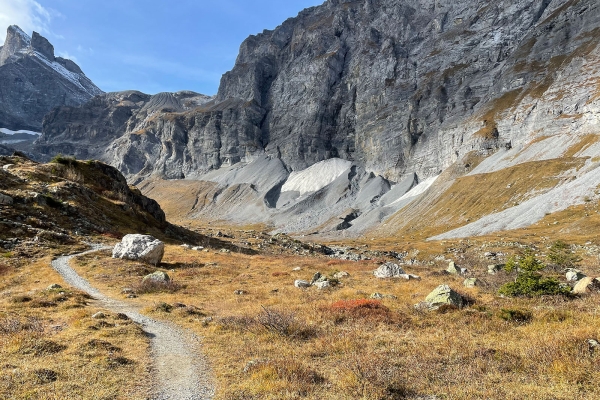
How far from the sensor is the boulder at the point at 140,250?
30.8m

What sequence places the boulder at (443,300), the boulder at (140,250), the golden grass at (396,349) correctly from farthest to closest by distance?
the boulder at (140,250) → the boulder at (443,300) → the golden grass at (396,349)

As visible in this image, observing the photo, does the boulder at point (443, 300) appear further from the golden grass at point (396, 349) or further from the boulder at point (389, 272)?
the boulder at point (389, 272)

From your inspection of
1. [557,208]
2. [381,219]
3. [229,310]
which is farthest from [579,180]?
[229,310]

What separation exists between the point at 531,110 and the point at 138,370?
180 m

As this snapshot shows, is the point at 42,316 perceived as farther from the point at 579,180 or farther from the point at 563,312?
the point at 579,180

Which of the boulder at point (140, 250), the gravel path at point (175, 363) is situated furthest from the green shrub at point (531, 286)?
the boulder at point (140, 250)

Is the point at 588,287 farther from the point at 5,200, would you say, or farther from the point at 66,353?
the point at 5,200

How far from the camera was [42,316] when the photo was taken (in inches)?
569

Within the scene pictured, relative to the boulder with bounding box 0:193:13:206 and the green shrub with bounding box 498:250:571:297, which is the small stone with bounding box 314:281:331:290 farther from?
the boulder with bounding box 0:193:13:206

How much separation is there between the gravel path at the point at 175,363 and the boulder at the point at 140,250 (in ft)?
46.5

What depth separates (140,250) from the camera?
31.2 m

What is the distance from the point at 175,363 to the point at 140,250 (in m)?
23.3

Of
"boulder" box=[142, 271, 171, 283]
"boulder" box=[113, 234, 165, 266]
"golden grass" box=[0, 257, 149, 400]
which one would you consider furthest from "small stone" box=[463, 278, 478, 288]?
"boulder" box=[113, 234, 165, 266]

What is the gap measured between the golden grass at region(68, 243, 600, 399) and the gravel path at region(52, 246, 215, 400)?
46 cm
